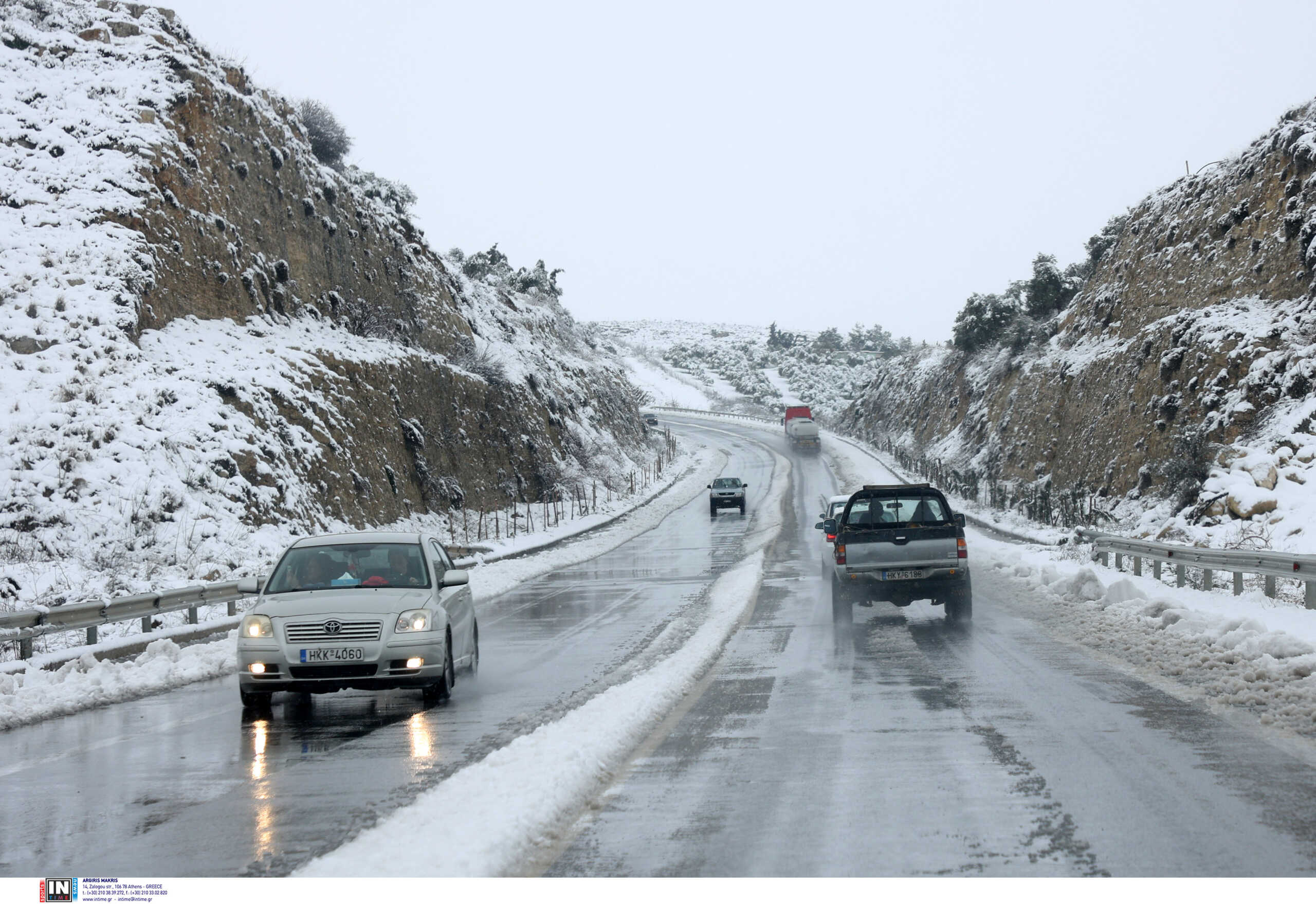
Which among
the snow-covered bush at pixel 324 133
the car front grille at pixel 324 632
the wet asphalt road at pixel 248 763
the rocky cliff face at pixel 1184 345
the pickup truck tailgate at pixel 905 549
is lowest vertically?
the wet asphalt road at pixel 248 763

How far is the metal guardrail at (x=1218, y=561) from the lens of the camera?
41.2ft

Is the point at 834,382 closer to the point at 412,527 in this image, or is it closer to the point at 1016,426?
the point at 1016,426

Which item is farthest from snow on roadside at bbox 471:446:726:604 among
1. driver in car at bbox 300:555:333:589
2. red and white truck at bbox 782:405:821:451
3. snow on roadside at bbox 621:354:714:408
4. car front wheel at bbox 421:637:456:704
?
snow on roadside at bbox 621:354:714:408

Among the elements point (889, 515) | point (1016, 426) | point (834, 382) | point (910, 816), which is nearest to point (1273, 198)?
point (1016, 426)

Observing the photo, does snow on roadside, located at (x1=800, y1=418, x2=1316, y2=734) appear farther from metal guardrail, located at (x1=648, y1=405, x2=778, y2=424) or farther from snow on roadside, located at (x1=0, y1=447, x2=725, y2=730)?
metal guardrail, located at (x1=648, y1=405, x2=778, y2=424)

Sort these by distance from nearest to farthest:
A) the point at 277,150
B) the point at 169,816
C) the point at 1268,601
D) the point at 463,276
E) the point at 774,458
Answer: the point at 169,816 → the point at 1268,601 → the point at 277,150 → the point at 463,276 → the point at 774,458

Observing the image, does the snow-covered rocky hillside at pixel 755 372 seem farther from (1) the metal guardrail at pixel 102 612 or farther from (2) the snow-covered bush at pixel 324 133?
(1) the metal guardrail at pixel 102 612

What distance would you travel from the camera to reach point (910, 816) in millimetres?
5879

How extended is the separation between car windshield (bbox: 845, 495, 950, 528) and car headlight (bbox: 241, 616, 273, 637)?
8.12 m

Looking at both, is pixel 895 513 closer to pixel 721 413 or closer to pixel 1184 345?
pixel 1184 345

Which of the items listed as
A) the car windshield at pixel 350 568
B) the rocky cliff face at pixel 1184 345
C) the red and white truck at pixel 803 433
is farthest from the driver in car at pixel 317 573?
the red and white truck at pixel 803 433

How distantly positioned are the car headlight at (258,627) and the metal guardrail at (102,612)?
2276mm

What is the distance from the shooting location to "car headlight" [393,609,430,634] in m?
10.1
